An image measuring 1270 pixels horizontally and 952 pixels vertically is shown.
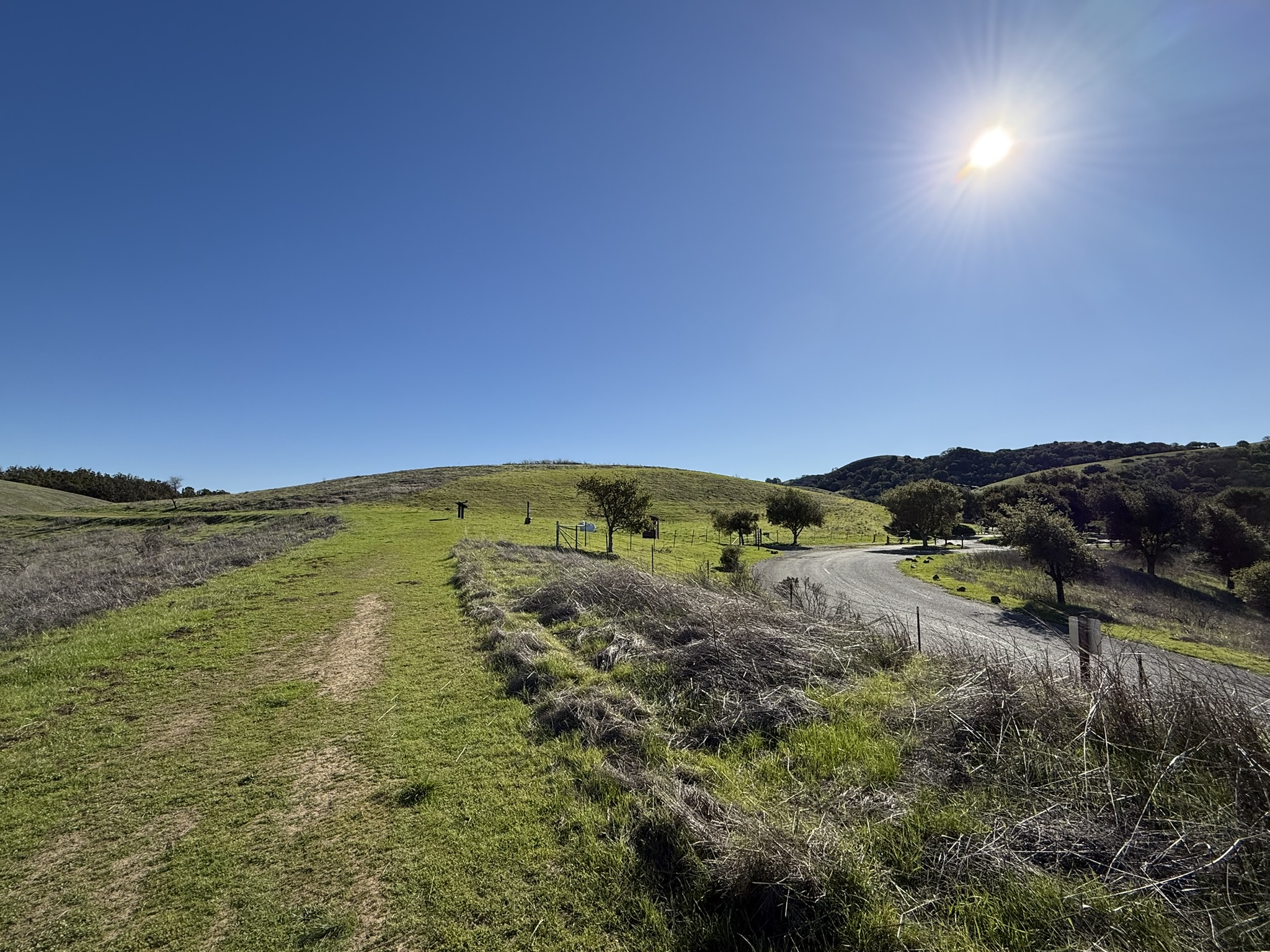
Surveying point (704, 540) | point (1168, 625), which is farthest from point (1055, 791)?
point (704, 540)

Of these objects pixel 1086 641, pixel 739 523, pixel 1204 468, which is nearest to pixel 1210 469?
pixel 1204 468

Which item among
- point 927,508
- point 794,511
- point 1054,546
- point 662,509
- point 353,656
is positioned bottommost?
point 353,656

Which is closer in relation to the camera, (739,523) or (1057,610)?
(1057,610)

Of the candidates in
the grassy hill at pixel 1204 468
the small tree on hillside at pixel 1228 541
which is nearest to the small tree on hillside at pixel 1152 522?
the small tree on hillside at pixel 1228 541

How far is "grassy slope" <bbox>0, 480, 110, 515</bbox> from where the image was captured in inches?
2822

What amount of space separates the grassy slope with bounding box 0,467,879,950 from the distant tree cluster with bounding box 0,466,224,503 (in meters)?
122

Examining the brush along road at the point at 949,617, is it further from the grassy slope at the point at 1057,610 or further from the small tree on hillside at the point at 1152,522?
the small tree on hillside at the point at 1152,522

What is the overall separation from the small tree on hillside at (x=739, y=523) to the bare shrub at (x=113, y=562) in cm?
3853

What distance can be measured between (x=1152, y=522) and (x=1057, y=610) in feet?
100

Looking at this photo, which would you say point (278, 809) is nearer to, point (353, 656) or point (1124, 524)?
point (353, 656)

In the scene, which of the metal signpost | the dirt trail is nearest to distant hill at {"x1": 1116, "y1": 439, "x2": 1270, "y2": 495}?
the metal signpost

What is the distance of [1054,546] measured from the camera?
87.0ft

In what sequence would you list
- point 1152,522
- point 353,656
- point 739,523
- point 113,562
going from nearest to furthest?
point 353,656 < point 113,562 < point 1152,522 < point 739,523

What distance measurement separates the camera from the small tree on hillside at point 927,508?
61531mm
